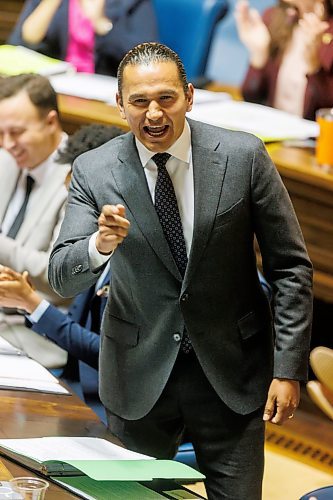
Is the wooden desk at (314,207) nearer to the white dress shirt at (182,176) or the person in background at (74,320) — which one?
the person in background at (74,320)

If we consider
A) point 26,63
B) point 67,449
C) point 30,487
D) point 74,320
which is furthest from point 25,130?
point 30,487

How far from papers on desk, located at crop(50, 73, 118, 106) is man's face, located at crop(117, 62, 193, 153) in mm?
2211

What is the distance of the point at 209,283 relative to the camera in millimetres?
2498

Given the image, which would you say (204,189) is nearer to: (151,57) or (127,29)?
(151,57)

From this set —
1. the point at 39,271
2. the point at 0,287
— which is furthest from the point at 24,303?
the point at 39,271

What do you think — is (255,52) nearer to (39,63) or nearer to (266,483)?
(39,63)

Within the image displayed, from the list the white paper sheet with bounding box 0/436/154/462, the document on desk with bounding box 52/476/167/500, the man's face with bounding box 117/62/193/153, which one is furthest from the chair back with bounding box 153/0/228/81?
the document on desk with bounding box 52/476/167/500

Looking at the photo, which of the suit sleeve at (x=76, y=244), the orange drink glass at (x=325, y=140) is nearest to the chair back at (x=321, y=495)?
the suit sleeve at (x=76, y=244)

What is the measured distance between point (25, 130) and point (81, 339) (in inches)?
36.4

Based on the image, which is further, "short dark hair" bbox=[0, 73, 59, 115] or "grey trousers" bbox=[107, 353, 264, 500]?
"short dark hair" bbox=[0, 73, 59, 115]

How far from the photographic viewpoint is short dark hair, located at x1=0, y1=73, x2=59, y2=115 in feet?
12.7

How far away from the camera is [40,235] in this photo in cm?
374

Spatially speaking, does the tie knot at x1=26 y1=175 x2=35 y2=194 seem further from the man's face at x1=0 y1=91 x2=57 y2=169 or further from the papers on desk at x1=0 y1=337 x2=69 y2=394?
the papers on desk at x1=0 y1=337 x2=69 y2=394

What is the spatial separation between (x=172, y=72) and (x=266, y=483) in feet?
5.77
